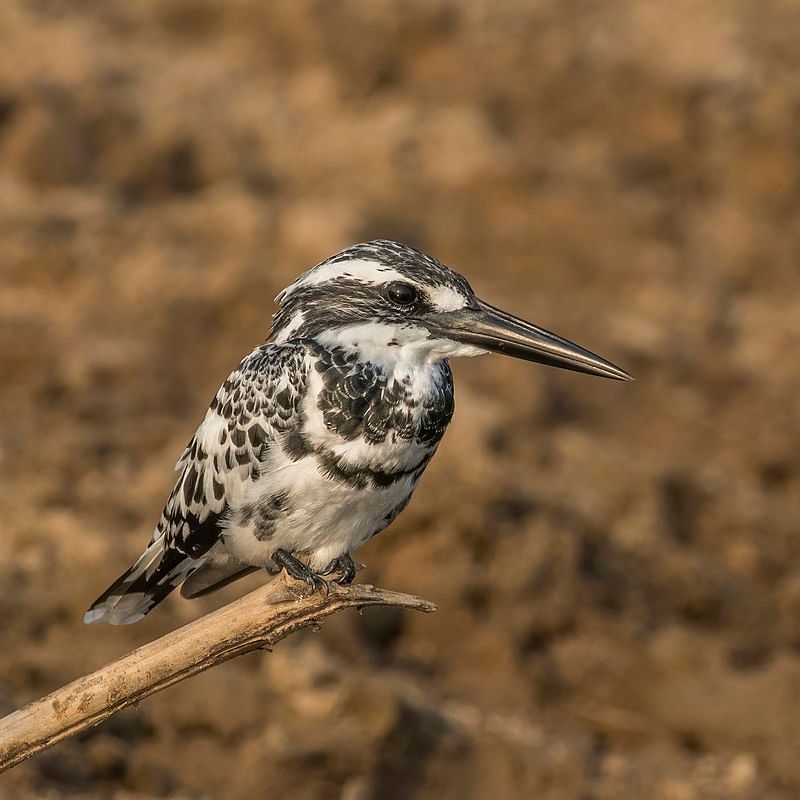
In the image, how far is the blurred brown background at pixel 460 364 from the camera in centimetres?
610

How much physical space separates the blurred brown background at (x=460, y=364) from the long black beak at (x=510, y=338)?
9.18ft

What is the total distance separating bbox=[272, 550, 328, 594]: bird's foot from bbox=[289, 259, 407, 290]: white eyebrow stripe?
0.78 metres

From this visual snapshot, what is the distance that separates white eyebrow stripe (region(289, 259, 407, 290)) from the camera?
3.53m

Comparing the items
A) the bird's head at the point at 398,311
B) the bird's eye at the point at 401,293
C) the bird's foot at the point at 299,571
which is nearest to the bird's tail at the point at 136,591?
the bird's foot at the point at 299,571

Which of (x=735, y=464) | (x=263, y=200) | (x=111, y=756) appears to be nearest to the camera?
(x=111, y=756)

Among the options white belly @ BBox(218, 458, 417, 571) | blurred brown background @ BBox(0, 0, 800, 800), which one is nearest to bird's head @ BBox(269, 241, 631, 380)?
white belly @ BBox(218, 458, 417, 571)

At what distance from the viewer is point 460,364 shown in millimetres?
8180

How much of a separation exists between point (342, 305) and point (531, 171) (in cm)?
632

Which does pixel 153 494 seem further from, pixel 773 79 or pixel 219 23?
pixel 773 79

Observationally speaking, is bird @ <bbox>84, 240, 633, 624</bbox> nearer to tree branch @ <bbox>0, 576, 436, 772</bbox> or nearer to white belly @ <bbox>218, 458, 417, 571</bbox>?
white belly @ <bbox>218, 458, 417, 571</bbox>

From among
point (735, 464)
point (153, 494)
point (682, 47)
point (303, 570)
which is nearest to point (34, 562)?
point (153, 494)

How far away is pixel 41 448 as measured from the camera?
23.7ft

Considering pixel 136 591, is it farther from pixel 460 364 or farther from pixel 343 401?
pixel 460 364

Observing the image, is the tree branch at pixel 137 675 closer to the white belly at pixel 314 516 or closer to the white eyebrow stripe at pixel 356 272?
the white belly at pixel 314 516
